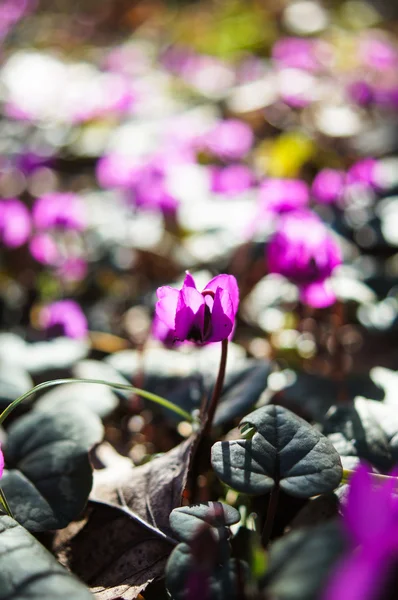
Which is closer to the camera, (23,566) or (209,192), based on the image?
(23,566)

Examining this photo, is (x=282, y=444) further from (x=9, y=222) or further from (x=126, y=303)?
(x=9, y=222)

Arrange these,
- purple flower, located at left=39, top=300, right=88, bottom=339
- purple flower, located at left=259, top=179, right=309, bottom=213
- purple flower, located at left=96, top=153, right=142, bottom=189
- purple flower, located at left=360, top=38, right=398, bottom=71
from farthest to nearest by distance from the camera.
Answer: purple flower, located at left=360, top=38, right=398, bottom=71 → purple flower, located at left=96, top=153, right=142, bottom=189 → purple flower, located at left=259, top=179, right=309, bottom=213 → purple flower, located at left=39, top=300, right=88, bottom=339

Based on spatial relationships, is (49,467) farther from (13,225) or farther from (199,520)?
(13,225)

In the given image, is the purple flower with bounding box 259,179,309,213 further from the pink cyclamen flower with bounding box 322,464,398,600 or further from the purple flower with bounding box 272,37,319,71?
the purple flower with bounding box 272,37,319,71

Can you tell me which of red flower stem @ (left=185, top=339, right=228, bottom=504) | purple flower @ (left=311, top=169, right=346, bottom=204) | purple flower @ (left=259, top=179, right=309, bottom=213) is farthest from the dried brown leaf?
purple flower @ (left=311, top=169, right=346, bottom=204)

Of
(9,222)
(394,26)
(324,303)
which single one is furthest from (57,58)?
(324,303)

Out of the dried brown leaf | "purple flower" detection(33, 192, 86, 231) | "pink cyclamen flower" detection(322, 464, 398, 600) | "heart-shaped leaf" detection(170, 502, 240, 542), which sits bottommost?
"purple flower" detection(33, 192, 86, 231)
